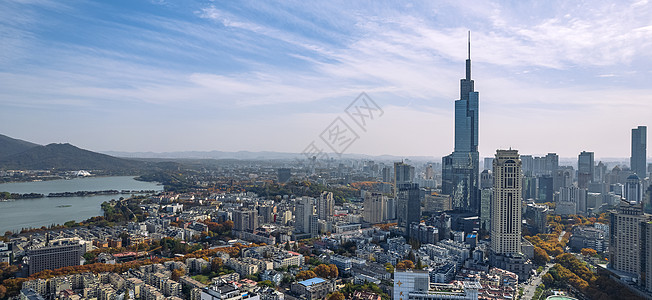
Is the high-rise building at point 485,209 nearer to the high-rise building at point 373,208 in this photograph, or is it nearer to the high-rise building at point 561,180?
the high-rise building at point 373,208

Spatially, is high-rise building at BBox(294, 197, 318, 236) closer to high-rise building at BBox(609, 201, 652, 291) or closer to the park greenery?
the park greenery

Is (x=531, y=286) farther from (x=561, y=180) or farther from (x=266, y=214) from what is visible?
(x=561, y=180)

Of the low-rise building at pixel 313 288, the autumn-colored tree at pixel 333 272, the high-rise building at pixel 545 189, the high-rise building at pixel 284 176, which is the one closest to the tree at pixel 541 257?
the autumn-colored tree at pixel 333 272

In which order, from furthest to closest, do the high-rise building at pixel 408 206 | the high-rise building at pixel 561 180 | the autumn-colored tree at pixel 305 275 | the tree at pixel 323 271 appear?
1. the high-rise building at pixel 561 180
2. the high-rise building at pixel 408 206
3. the tree at pixel 323 271
4. the autumn-colored tree at pixel 305 275

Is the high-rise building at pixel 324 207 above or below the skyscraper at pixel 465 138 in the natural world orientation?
below

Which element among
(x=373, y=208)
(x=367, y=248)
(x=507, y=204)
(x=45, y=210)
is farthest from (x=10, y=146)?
(x=507, y=204)

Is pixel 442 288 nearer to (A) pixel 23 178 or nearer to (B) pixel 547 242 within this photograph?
(B) pixel 547 242
